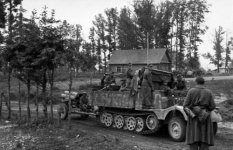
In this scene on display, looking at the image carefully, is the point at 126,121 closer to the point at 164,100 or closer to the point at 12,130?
the point at 164,100

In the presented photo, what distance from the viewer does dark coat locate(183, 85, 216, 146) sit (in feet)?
22.9

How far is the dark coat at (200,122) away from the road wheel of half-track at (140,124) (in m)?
5.30

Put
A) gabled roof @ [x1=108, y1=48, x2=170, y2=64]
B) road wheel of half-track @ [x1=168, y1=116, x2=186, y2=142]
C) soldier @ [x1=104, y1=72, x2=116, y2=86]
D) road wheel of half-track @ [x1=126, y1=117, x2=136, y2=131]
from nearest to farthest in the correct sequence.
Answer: road wheel of half-track @ [x1=168, y1=116, x2=186, y2=142] → road wheel of half-track @ [x1=126, y1=117, x2=136, y2=131] → soldier @ [x1=104, y1=72, x2=116, y2=86] → gabled roof @ [x1=108, y1=48, x2=170, y2=64]

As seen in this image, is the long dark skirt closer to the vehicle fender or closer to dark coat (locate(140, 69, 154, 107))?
the vehicle fender

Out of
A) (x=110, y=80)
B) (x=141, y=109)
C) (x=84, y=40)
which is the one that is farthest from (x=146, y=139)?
(x=84, y=40)

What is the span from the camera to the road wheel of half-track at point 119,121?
13344 mm

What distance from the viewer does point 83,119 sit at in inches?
659

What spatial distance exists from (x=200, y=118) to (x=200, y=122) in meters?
0.13

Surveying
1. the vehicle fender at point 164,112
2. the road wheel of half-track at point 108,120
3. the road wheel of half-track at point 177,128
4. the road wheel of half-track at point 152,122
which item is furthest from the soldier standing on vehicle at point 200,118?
the road wheel of half-track at point 108,120

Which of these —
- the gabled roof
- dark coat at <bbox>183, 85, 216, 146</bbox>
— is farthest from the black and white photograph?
the gabled roof

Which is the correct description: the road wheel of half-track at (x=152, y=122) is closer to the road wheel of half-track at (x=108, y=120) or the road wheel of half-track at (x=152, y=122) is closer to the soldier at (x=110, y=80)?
the road wheel of half-track at (x=108, y=120)

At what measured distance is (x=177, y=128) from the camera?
10992 mm

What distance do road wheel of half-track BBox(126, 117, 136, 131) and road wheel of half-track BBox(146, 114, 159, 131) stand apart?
724 mm

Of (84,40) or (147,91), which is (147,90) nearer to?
(147,91)
